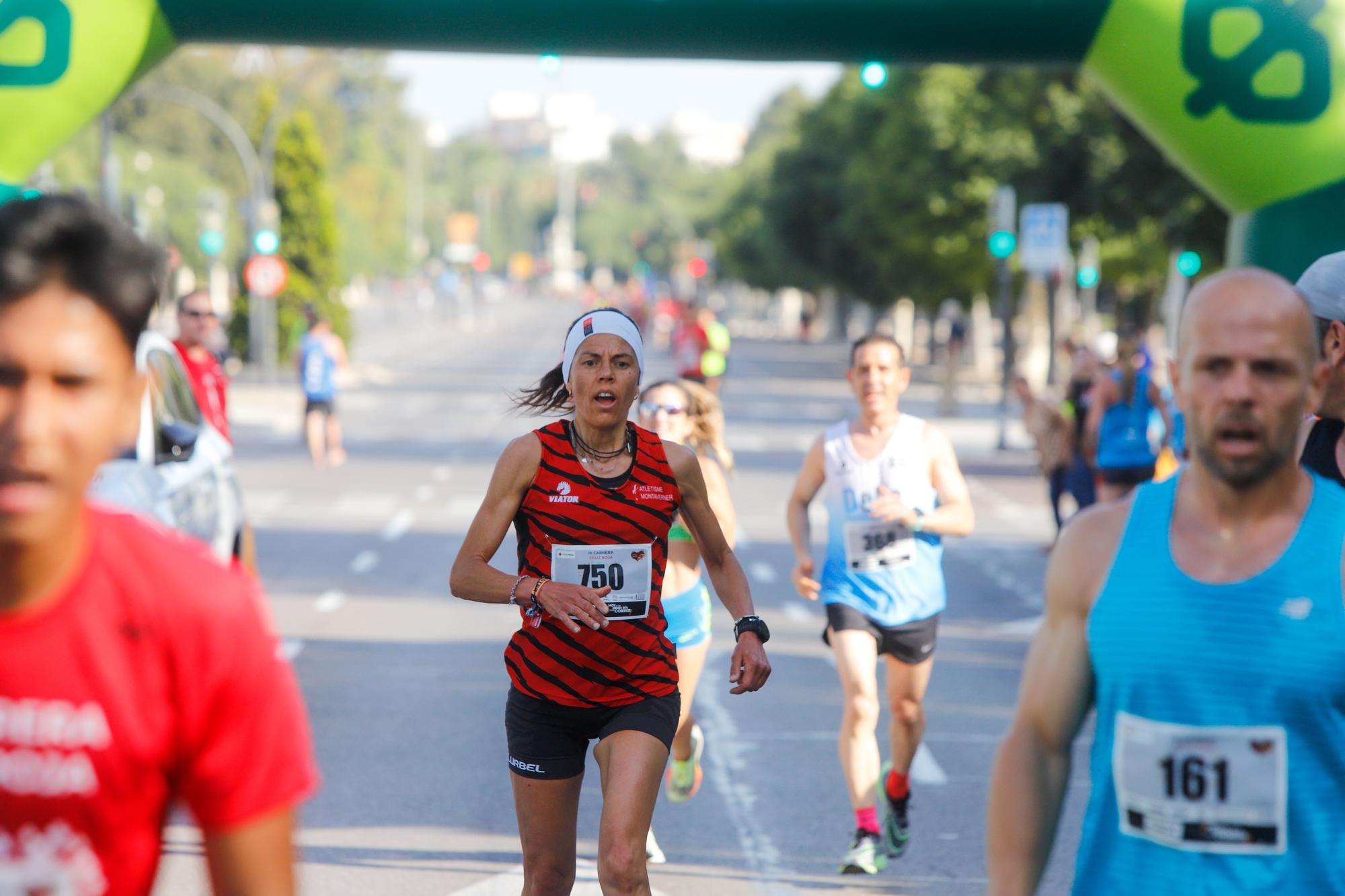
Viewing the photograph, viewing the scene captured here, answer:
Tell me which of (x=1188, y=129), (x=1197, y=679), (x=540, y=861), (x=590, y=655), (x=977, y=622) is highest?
(x=1188, y=129)

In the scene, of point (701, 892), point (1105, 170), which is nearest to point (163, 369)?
point (701, 892)

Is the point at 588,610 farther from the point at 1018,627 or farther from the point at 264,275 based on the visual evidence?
the point at 264,275

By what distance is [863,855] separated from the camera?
6.81 meters

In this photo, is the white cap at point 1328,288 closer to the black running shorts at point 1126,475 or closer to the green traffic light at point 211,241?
the black running shorts at point 1126,475

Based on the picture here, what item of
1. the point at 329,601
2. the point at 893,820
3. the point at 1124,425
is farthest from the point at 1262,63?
the point at 329,601

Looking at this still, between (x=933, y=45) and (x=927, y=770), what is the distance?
10.8 feet

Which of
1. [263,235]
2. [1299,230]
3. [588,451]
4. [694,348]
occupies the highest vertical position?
[1299,230]

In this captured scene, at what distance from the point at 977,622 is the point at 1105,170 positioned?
1018 inches

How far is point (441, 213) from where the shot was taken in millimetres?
180250

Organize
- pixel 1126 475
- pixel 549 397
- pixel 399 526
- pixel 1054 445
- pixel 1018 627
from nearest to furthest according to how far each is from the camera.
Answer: pixel 549 397, pixel 1018 627, pixel 1126 475, pixel 1054 445, pixel 399 526

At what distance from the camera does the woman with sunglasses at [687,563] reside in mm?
6934

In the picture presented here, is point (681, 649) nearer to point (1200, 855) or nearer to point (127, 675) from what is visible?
point (1200, 855)

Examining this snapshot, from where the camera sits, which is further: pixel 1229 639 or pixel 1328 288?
pixel 1328 288

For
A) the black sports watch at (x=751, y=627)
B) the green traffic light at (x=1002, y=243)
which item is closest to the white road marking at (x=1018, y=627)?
the black sports watch at (x=751, y=627)
